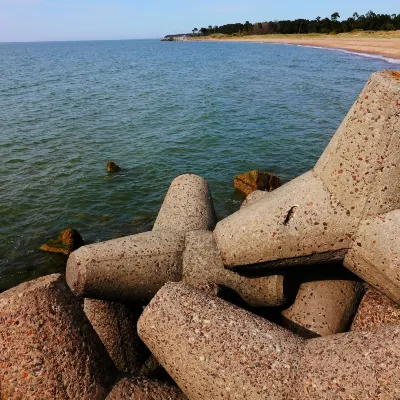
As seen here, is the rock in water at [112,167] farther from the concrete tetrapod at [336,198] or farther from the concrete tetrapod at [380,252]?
the concrete tetrapod at [380,252]

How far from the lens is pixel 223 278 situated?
509cm

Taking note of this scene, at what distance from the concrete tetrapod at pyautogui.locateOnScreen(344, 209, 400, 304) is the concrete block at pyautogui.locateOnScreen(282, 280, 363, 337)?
563 mm

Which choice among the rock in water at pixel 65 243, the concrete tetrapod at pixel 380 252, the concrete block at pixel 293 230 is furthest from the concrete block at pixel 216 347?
the rock in water at pixel 65 243

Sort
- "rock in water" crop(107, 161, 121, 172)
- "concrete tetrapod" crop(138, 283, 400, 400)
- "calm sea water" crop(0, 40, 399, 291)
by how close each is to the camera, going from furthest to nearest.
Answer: "rock in water" crop(107, 161, 121, 172) → "calm sea water" crop(0, 40, 399, 291) → "concrete tetrapod" crop(138, 283, 400, 400)

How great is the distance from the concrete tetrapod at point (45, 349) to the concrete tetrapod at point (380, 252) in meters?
2.94

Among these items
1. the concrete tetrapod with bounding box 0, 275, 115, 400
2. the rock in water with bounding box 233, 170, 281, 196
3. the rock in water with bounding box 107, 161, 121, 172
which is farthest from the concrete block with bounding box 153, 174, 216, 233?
the rock in water with bounding box 107, 161, 121, 172

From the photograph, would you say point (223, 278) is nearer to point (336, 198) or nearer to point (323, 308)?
point (323, 308)

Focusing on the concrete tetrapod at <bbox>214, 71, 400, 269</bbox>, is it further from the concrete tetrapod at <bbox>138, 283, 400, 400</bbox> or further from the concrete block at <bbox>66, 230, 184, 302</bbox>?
the concrete tetrapod at <bbox>138, 283, 400, 400</bbox>

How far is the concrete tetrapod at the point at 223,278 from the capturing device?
4.90 meters

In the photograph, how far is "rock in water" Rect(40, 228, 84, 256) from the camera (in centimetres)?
982

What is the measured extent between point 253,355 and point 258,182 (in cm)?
928

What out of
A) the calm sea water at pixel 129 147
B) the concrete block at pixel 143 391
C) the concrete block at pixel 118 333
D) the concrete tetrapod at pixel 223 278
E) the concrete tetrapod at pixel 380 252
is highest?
the concrete tetrapod at pixel 380 252

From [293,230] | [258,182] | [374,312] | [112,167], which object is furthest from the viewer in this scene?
[112,167]

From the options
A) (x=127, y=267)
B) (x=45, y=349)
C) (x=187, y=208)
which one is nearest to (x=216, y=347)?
(x=45, y=349)
